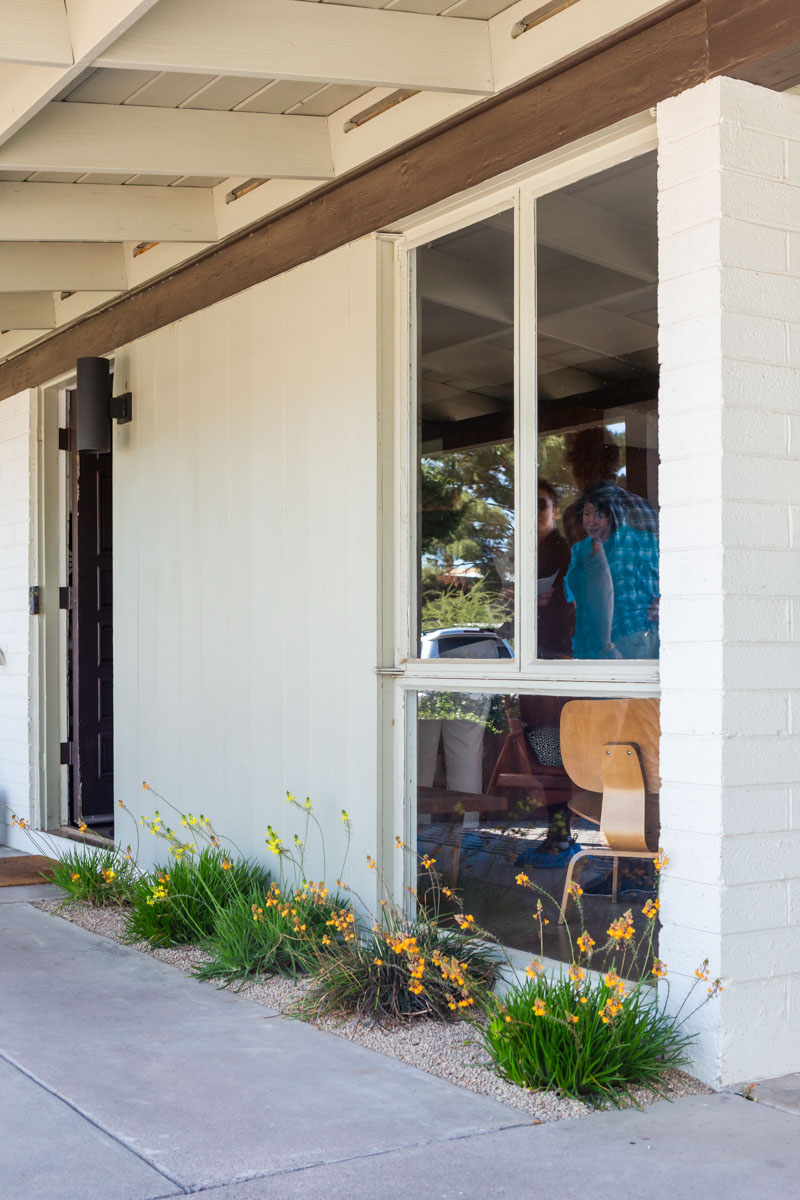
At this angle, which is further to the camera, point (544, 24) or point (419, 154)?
point (419, 154)

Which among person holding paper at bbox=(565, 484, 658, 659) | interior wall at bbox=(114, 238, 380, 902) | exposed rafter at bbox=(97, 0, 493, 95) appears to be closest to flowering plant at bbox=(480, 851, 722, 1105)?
person holding paper at bbox=(565, 484, 658, 659)

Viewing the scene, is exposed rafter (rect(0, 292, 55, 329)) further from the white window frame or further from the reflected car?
the reflected car

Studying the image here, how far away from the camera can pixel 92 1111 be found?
9.57 ft

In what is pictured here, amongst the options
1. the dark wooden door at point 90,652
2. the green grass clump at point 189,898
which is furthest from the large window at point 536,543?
the dark wooden door at point 90,652

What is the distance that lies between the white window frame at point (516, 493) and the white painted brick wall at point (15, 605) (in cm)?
324

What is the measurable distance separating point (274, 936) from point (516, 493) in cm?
162

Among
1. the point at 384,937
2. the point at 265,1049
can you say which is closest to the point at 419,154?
the point at 384,937

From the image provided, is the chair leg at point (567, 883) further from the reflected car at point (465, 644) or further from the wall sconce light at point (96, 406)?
the wall sconce light at point (96, 406)

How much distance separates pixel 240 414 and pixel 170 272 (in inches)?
37.6

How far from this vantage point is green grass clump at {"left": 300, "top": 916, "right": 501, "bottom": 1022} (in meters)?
3.49

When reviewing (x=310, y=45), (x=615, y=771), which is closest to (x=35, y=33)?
(x=310, y=45)

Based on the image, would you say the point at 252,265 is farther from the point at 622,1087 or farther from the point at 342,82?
the point at 622,1087

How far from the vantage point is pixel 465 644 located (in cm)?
397

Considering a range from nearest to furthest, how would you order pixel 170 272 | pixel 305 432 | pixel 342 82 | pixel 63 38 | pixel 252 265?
pixel 63 38
pixel 342 82
pixel 305 432
pixel 252 265
pixel 170 272
